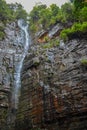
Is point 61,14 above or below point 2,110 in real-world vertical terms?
above

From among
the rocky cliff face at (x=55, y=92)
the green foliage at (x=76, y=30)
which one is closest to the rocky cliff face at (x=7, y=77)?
the rocky cliff face at (x=55, y=92)

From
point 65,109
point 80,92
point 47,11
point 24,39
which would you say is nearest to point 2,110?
point 65,109

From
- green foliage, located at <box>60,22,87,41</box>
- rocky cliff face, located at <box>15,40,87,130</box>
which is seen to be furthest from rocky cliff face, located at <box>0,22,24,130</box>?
green foliage, located at <box>60,22,87,41</box>

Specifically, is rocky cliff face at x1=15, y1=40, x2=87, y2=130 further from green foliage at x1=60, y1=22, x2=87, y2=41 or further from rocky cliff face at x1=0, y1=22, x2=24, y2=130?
green foliage at x1=60, y1=22, x2=87, y2=41

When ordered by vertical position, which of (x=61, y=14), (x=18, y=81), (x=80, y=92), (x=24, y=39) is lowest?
(x=80, y=92)

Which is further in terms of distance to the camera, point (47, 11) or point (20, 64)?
point (47, 11)

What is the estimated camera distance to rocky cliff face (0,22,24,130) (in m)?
17.4

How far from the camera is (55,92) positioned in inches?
650

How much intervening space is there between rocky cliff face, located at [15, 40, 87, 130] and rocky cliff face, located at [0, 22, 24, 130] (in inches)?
32.7

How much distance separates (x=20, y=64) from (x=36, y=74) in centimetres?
371

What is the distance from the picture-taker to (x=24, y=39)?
104 feet

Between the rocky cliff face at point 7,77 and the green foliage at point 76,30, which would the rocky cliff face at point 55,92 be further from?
the green foliage at point 76,30

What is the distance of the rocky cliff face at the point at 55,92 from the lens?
15.3 m

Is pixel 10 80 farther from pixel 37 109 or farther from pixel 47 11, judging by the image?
pixel 47 11
